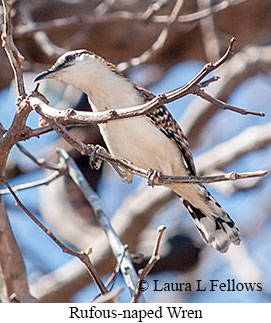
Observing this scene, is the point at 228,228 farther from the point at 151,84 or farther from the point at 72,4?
the point at 72,4

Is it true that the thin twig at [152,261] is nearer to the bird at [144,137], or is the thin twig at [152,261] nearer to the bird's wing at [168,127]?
the bird at [144,137]

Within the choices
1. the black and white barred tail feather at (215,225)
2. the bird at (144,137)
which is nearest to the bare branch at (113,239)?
the bird at (144,137)

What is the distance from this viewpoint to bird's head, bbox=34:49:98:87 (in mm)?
2214

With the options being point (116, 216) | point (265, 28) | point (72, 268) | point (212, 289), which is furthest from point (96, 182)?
point (212, 289)

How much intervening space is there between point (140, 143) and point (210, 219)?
0.40m

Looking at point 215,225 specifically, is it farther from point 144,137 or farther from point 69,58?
point 69,58

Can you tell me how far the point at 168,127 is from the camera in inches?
97.3

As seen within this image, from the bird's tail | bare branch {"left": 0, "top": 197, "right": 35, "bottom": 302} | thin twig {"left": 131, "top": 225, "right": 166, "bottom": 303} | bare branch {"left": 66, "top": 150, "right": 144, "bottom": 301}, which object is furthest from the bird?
thin twig {"left": 131, "top": 225, "right": 166, "bottom": 303}

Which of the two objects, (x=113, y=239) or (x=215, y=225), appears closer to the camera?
(x=113, y=239)

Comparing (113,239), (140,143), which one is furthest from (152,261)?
(140,143)

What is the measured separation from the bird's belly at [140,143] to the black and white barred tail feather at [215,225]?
18 centimetres

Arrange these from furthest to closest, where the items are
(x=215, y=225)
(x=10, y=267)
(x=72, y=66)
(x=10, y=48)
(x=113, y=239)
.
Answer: (x=215, y=225) < (x=72, y=66) < (x=113, y=239) < (x=10, y=267) < (x=10, y=48)

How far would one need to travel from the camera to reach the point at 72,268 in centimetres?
319
